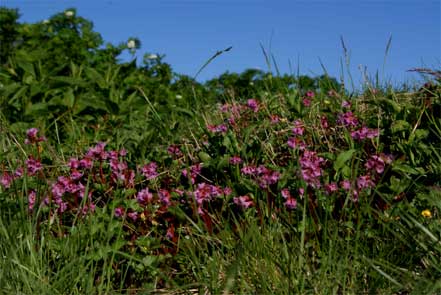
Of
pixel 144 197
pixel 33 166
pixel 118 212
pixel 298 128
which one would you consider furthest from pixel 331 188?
pixel 33 166

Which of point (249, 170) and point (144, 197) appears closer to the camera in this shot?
point (144, 197)

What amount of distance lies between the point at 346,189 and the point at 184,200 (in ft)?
2.61

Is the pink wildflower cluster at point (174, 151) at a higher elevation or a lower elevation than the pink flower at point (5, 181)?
higher

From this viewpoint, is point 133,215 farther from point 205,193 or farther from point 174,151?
point 174,151

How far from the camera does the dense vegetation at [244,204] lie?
9.34 feet

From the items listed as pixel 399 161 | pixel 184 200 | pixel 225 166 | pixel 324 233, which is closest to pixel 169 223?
pixel 184 200

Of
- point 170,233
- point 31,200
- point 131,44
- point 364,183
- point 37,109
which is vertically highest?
point 131,44

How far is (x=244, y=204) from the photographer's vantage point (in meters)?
3.25

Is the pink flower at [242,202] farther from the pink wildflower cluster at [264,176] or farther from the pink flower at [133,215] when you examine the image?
the pink flower at [133,215]

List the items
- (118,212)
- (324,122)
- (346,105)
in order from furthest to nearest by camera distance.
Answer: (346,105), (324,122), (118,212)

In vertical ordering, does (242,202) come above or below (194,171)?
below

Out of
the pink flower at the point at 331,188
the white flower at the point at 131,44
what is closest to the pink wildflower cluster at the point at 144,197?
the pink flower at the point at 331,188

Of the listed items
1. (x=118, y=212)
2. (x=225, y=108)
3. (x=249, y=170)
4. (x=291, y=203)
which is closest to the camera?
(x=291, y=203)

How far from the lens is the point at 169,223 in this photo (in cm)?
342
